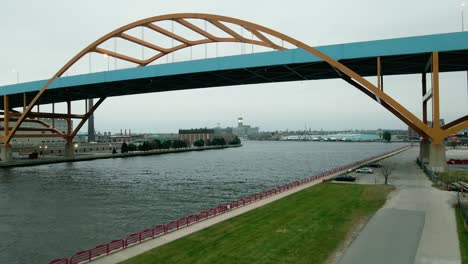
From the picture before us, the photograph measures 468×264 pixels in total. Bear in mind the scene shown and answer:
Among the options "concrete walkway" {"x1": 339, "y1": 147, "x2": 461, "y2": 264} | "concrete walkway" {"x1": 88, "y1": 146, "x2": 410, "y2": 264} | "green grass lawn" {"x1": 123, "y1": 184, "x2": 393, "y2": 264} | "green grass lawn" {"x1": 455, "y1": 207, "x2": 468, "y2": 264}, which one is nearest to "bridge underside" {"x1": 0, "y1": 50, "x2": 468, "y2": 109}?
"concrete walkway" {"x1": 339, "y1": 147, "x2": 461, "y2": 264}

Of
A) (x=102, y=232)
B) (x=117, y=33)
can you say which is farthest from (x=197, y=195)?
(x=117, y=33)

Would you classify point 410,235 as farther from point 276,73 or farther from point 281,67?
point 276,73

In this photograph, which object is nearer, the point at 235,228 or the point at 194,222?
the point at 235,228

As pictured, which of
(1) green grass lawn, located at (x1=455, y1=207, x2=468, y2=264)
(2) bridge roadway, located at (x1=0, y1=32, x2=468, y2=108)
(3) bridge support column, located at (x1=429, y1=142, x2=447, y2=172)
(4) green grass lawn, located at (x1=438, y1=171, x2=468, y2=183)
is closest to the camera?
(1) green grass lawn, located at (x1=455, y1=207, x2=468, y2=264)

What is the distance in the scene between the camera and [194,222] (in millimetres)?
22391

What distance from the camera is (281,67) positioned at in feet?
165

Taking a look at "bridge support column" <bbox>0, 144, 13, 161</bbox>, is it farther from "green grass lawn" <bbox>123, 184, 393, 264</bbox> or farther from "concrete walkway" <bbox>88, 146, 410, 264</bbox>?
"green grass lawn" <bbox>123, 184, 393, 264</bbox>

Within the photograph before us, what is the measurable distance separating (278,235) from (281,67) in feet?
115

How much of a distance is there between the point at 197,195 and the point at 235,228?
18459 millimetres

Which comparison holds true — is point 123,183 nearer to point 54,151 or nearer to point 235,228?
point 235,228

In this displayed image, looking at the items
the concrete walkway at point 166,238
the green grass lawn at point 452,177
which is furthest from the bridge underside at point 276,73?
the concrete walkway at point 166,238

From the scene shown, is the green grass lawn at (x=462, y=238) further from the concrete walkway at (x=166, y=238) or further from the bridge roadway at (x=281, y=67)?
the bridge roadway at (x=281, y=67)

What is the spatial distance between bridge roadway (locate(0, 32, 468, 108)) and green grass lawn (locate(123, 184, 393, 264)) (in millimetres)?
20475

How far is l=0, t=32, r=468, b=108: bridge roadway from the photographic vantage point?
40.1 meters
